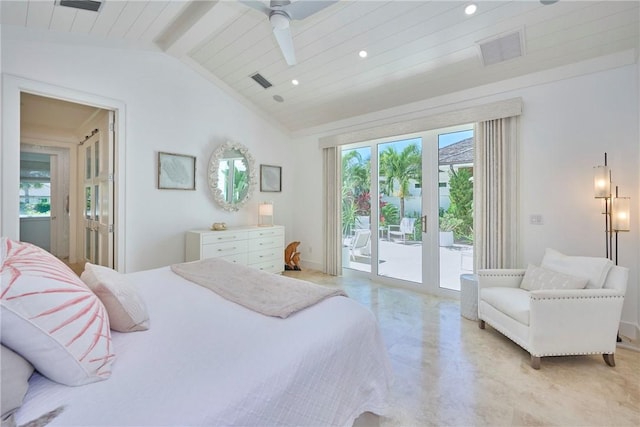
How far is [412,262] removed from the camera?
13.4 feet

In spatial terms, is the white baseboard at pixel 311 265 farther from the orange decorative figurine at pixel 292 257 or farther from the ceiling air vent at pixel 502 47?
the ceiling air vent at pixel 502 47

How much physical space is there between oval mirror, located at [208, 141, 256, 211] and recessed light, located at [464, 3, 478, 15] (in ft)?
11.0

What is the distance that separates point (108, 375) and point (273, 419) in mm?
573

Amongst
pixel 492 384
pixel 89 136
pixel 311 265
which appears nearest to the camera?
pixel 492 384

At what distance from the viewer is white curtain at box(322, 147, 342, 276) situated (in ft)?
15.6

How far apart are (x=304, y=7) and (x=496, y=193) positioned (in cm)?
275

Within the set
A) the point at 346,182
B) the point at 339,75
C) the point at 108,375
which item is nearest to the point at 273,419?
the point at 108,375

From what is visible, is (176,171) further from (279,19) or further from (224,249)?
(279,19)

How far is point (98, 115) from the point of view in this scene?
4.09 meters

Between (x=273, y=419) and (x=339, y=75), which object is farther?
(x=339, y=75)

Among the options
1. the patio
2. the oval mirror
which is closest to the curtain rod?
the oval mirror

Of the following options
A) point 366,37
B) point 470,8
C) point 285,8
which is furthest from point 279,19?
point 470,8

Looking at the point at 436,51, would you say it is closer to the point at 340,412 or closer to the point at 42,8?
the point at 340,412

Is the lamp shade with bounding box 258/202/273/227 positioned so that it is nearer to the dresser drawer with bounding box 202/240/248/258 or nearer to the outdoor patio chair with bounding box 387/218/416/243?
the dresser drawer with bounding box 202/240/248/258
